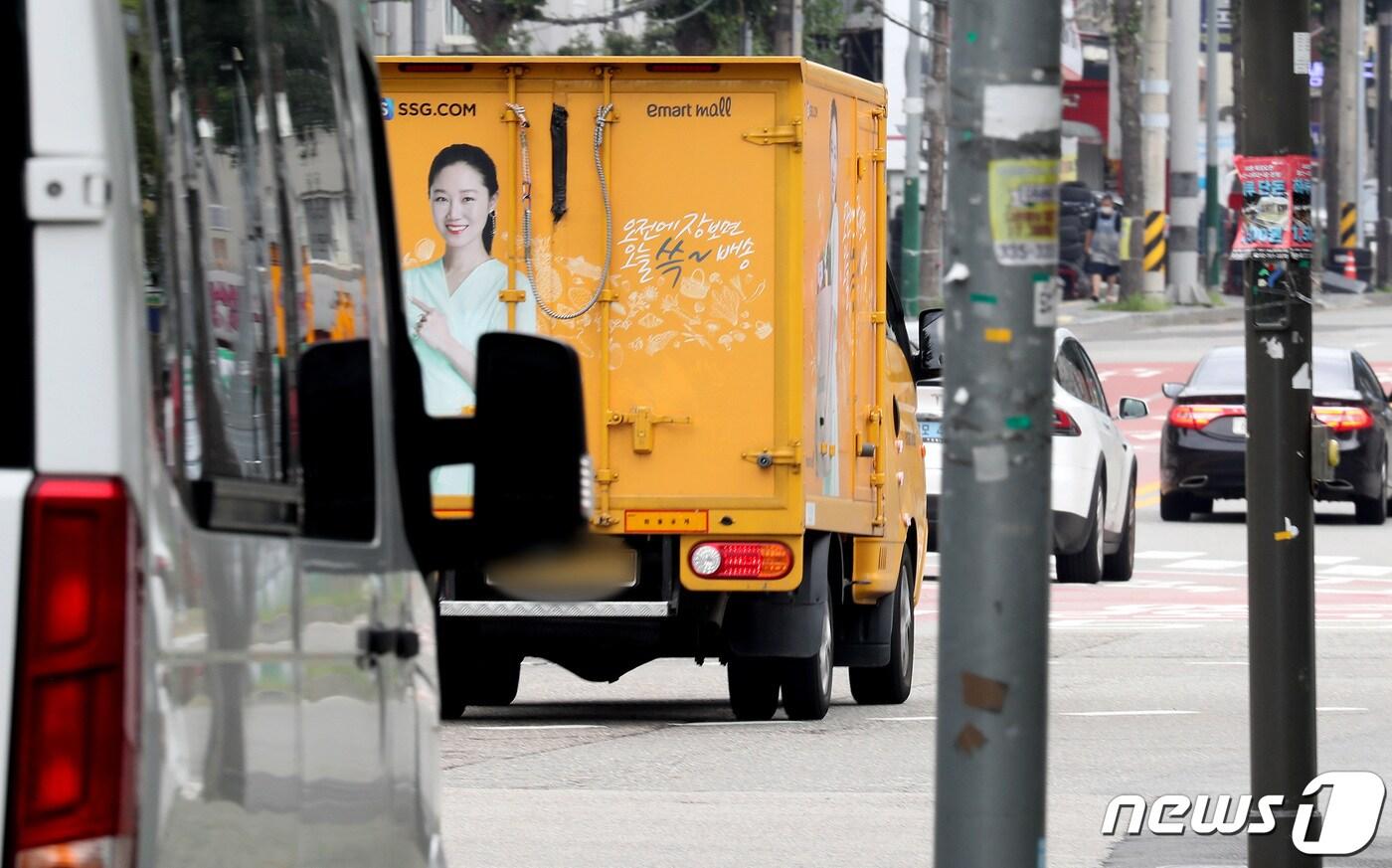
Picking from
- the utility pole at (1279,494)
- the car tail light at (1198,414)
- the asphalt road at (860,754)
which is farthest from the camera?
the car tail light at (1198,414)

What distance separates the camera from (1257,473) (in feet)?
23.8

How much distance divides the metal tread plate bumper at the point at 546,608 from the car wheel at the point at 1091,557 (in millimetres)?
8086

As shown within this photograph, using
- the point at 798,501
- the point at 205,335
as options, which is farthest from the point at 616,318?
the point at 205,335

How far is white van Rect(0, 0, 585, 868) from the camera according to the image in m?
2.69

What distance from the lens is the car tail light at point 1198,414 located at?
76.7 feet

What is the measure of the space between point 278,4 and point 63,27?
3.44 ft

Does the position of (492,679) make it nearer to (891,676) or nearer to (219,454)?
(891,676)

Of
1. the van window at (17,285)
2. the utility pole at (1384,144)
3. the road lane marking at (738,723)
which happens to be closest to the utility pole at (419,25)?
the road lane marking at (738,723)

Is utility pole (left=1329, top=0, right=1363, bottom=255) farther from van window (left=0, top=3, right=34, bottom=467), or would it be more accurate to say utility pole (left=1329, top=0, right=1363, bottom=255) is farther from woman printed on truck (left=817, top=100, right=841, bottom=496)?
van window (left=0, top=3, right=34, bottom=467)

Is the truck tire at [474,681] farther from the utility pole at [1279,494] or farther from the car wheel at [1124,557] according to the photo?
the car wheel at [1124,557]

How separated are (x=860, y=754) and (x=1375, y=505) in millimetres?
13548

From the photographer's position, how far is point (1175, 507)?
24578mm

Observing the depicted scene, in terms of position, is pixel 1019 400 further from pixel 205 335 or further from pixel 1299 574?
pixel 1299 574

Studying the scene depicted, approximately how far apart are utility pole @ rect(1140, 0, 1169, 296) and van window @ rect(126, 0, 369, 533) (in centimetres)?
4664
